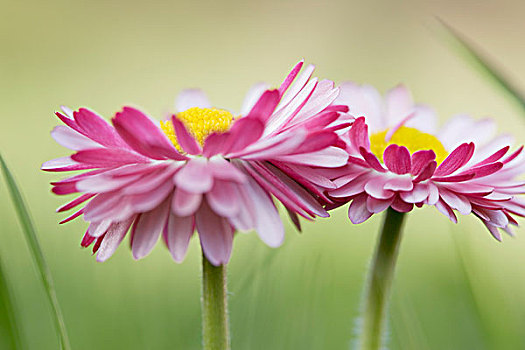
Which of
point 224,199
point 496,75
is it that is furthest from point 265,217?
point 496,75

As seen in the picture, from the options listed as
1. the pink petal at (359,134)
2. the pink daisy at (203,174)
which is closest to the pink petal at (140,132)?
the pink daisy at (203,174)

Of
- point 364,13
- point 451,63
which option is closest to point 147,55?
point 364,13

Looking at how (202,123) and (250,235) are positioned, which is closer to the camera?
(202,123)

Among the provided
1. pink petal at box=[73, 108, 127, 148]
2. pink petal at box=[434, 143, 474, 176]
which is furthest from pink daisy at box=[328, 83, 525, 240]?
pink petal at box=[73, 108, 127, 148]

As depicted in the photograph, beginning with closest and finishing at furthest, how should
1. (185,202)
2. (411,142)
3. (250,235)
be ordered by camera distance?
(185,202) < (411,142) < (250,235)

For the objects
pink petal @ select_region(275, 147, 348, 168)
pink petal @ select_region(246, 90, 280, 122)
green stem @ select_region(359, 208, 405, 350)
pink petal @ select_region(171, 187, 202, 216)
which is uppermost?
pink petal @ select_region(246, 90, 280, 122)

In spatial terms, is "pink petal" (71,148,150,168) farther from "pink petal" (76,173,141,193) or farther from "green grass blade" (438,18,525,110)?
"green grass blade" (438,18,525,110)

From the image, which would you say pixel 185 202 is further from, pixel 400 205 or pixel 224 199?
pixel 400 205

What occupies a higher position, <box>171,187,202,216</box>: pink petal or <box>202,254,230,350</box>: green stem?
<box>171,187,202,216</box>: pink petal
